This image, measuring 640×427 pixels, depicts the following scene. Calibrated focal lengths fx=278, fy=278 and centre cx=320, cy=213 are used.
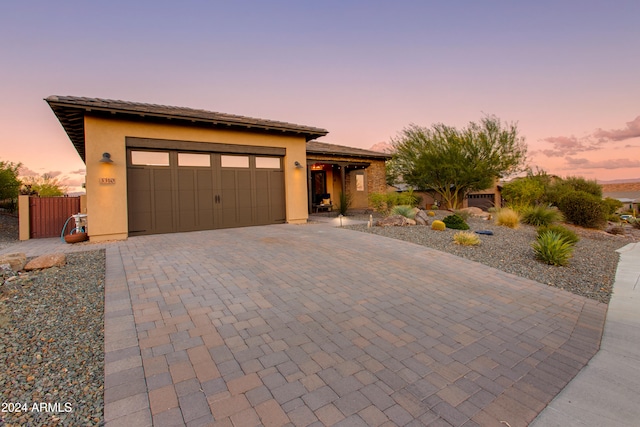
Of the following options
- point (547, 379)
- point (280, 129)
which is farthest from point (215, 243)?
point (547, 379)

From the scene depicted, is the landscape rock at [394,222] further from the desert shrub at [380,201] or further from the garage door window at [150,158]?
the garage door window at [150,158]

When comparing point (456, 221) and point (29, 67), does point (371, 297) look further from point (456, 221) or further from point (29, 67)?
point (29, 67)

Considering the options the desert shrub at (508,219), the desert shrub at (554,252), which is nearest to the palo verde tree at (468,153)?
the desert shrub at (508,219)

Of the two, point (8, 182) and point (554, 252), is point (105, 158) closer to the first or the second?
point (554, 252)

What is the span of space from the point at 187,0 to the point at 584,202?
1927cm

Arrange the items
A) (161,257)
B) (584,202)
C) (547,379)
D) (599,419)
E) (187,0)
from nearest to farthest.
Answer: (599,419) < (547,379) < (161,257) < (187,0) < (584,202)

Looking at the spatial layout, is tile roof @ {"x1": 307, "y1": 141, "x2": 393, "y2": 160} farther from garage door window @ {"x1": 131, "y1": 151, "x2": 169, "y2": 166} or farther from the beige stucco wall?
garage door window @ {"x1": 131, "y1": 151, "x2": 169, "y2": 166}

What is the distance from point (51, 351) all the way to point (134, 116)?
791 centimetres

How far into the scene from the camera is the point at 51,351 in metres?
2.63

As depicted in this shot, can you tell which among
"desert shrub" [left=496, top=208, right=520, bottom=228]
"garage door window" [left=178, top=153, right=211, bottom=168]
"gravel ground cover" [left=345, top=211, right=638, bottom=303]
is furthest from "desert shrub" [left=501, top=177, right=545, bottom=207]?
"garage door window" [left=178, top=153, right=211, bottom=168]

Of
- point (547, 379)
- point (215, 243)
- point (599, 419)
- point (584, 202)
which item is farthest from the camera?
point (584, 202)

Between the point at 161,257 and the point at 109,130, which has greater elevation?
the point at 109,130

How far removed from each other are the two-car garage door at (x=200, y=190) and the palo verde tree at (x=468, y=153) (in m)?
12.7

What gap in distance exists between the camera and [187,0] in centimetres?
966
